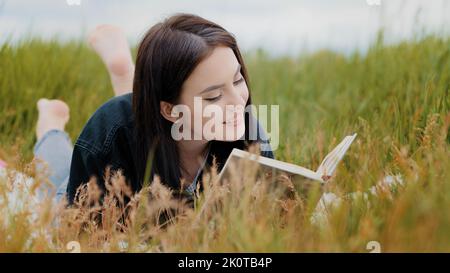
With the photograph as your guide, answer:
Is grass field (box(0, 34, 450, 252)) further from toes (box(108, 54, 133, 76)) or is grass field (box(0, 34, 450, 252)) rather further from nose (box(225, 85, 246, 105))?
toes (box(108, 54, 133, 76))

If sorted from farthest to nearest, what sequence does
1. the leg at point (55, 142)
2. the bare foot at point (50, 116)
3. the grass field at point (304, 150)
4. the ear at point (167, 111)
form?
the bare foot at point (50, 116), the leg at point (55, 142), the ear at point (167, 111), the grass field at point (304, 150)

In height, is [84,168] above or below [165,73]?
below

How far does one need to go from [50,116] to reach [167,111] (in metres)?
1.20

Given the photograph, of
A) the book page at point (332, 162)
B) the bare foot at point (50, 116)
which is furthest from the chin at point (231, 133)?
the bare foot at point (50, 116)

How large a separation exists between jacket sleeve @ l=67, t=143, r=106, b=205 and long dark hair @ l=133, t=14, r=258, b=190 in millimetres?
130

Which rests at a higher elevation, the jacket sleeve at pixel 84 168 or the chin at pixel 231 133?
the chin at pixel 231 133

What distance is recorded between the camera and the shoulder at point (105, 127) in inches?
79.2

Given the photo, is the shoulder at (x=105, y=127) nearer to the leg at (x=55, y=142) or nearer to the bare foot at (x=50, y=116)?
the leg at (x=55, y=142)

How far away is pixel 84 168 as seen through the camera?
204cm

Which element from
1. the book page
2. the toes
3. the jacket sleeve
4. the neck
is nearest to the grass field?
the book page

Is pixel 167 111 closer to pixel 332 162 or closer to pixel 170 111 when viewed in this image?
pixel 170 111

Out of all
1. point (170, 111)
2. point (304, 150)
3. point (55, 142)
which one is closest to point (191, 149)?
point (170, 111)

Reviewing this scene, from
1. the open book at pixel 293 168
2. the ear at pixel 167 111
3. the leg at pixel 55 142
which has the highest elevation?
the ear at pixel 167 111

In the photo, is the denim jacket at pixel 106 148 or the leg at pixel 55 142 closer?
the denim jacket at pixel 106 148
